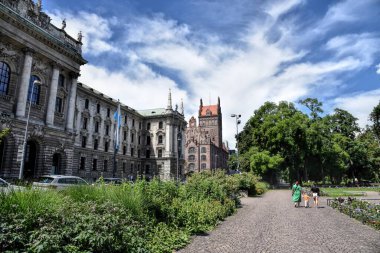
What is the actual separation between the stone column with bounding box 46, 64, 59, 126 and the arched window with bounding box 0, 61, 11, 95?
469 centimetres

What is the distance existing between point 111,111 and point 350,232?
50.2 m

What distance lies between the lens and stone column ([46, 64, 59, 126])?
3033 cm

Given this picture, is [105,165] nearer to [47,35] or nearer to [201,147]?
[47,35]

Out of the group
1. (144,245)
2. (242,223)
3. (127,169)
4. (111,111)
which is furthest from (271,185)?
(144,245)

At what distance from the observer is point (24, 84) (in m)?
27.5

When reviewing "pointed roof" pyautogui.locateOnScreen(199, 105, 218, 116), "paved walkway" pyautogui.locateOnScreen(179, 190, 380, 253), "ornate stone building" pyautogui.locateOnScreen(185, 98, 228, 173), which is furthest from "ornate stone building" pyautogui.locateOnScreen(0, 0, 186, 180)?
"pointed roof" pyautogui.locateOnScreen(199, 105, 218, 116)

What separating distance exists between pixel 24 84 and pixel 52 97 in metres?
3.73

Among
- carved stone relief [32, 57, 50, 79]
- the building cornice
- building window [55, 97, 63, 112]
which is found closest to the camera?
the building cornice

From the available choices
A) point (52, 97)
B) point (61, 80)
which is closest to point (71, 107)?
point (52, 97)

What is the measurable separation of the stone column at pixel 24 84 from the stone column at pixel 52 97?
3174 millimetres

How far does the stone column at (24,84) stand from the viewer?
26844 millimetres

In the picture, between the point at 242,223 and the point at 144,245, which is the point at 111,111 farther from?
the point at 144,245

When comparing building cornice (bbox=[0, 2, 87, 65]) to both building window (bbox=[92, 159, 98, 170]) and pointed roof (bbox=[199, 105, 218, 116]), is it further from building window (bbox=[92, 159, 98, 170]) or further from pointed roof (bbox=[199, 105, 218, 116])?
pointed roof (bbox=[199, 105, 218, 116])

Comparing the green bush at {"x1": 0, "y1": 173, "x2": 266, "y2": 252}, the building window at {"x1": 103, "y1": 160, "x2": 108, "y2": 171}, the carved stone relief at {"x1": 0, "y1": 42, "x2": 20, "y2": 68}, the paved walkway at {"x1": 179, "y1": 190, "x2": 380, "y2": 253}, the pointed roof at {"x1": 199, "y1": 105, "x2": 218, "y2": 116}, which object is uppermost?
the pointed roof at {"x1": 199, "y1": 105, "x2": 218, "y2": 116}
